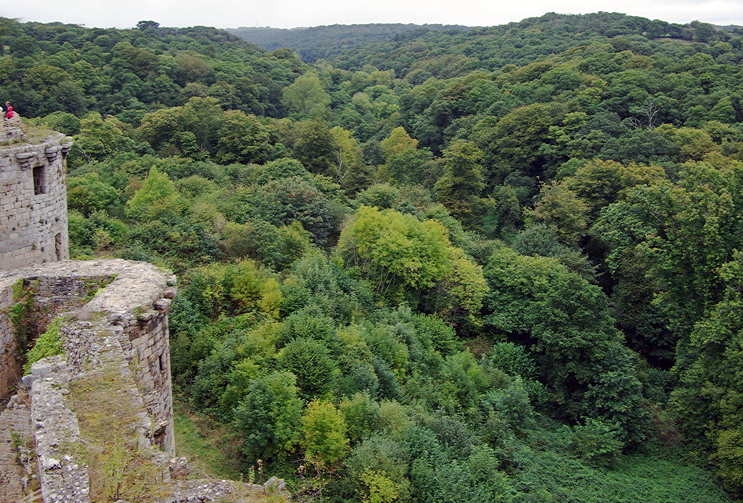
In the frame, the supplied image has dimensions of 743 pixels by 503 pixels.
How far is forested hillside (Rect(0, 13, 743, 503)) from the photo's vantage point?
1396 cm

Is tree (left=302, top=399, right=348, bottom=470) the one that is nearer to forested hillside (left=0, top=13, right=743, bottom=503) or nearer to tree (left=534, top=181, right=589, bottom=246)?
forested hillside (left=0, top=13, right=743, bottom=503)

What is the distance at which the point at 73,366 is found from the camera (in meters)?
7.21

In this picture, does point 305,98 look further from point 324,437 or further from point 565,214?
point 324,437

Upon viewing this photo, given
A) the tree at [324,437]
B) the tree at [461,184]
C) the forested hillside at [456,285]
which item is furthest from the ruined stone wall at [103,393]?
the tree at [461,184]

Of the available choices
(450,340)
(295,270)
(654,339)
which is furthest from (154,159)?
(654,339)

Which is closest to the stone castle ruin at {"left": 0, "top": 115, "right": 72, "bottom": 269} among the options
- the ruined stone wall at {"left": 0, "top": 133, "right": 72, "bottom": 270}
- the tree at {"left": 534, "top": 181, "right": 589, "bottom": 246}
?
the ruined stone wall at {"left": 0, "top": 133, "right": 72, "bottom": 270}

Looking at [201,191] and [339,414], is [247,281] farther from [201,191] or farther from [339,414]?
[201,191]

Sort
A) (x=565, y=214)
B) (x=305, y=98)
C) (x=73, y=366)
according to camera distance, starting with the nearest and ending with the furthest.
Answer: (x=73, y=366)
(x=565, y=214)
(x=305, y=98)

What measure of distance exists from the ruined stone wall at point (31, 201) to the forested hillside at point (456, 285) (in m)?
4.80

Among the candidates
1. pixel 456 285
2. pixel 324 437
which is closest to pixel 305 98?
pixel 456 285

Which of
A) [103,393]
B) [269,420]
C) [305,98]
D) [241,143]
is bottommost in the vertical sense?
[269,420]

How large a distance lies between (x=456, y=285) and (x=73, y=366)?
Answer: 19475 mm

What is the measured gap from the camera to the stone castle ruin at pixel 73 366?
18.5ft

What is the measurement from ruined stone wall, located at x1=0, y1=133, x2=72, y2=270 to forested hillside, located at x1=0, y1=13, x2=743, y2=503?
15.7 ft
